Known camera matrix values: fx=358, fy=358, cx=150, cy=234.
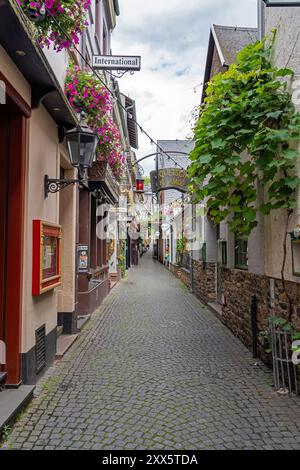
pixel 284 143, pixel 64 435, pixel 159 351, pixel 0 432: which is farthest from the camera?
pixel 159 351

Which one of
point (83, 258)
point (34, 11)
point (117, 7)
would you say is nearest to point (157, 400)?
point (34, 11)

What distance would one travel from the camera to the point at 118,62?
6.45 metres

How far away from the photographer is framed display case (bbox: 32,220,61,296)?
4180 mm

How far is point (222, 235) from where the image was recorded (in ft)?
26.9

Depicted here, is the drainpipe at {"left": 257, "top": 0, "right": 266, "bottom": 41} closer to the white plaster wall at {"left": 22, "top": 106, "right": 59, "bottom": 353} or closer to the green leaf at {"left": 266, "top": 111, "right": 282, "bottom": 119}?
the green leaf at {"left": 266, "top": 111, "right": 282, "bottom": 119}

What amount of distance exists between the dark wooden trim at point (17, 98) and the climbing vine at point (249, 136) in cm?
218

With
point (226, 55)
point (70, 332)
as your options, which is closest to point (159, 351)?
point (70, 332)

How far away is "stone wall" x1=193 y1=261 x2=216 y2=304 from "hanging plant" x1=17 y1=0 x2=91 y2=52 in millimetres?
7223

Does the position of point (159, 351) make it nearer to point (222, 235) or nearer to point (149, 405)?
point (149, 405)

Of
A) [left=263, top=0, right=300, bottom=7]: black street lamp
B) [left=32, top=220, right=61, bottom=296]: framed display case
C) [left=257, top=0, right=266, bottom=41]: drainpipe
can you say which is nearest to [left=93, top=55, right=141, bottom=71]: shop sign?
[left=257, top=0, right=266, bottom=41]: drainpipe

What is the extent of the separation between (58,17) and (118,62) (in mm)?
2946

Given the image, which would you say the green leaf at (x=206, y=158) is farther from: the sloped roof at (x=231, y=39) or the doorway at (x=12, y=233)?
the sloped roof at (x=231, y=39)

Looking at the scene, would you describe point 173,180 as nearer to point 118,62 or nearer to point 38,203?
point 118,62

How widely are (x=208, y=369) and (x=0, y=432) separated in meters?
2.86
